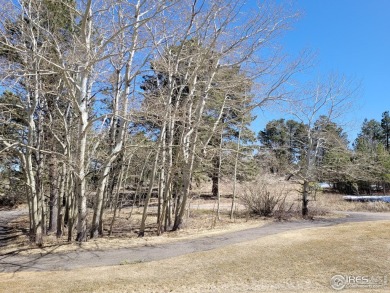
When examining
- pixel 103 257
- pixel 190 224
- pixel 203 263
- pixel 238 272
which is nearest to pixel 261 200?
pixel 190 224

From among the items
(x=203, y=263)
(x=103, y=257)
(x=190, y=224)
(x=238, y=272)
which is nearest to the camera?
(x=238, y=272)

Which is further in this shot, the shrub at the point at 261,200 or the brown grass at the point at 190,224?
the shrub at the point at 261,200

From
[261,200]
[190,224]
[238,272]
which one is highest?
A: [261,200]

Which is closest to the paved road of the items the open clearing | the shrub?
the open clearing

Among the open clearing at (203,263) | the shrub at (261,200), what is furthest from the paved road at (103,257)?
the shrub at (261,200)

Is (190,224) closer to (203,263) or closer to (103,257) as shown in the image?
(103,257)

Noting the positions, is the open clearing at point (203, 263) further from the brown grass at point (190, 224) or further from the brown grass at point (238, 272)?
the brown grass at point (190, 224)

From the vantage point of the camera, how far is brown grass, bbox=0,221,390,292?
6047mm

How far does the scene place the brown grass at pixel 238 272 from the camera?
6047 mm

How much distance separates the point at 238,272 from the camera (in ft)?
22.6

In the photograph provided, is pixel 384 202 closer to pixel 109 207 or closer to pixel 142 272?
pixel 109 207

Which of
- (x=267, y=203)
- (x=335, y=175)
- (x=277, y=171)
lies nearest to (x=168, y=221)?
(x=267, y=203)

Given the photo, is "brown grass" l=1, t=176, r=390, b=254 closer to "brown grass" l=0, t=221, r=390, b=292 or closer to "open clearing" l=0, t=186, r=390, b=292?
"open clearing" l=0, t=186, r=390, b=292

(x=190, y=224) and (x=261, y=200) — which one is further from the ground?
(x=261, y=200)
